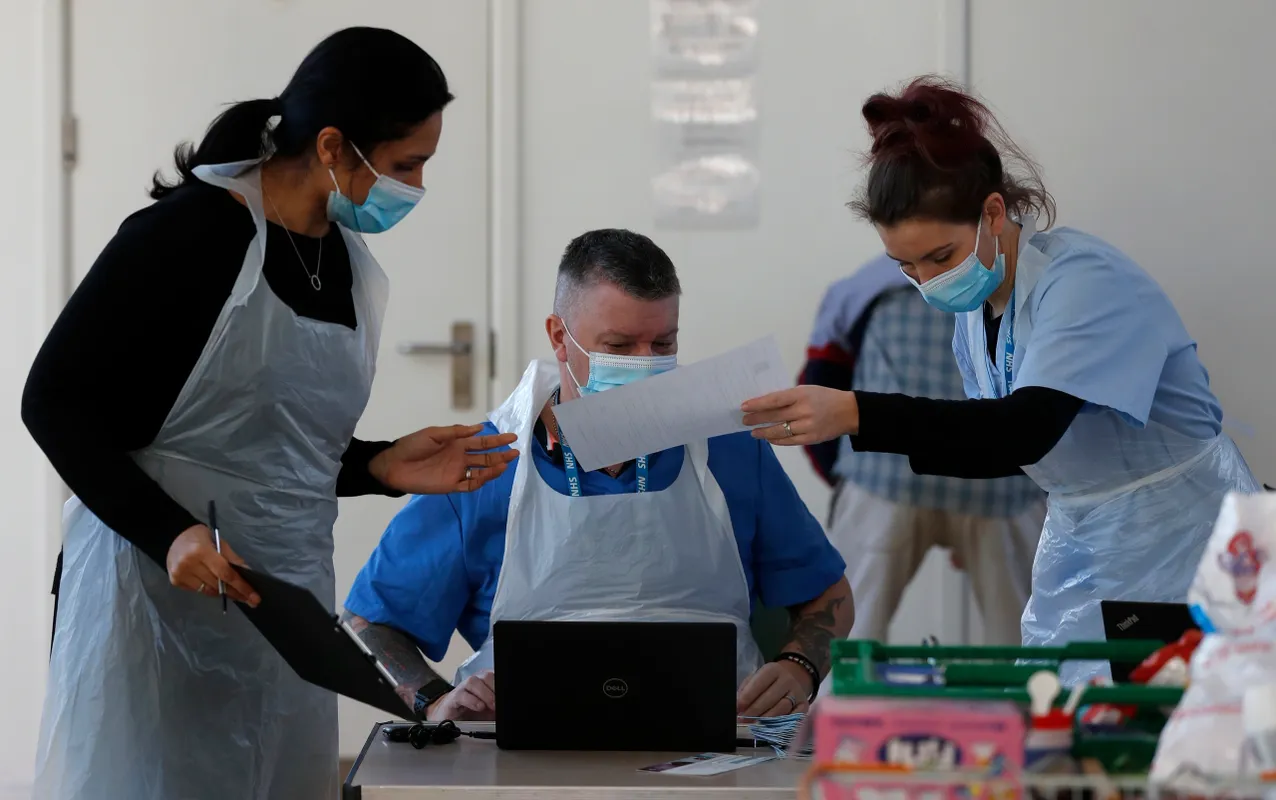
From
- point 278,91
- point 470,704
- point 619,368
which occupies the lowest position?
point 470,704

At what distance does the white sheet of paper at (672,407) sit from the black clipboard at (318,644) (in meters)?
0.50

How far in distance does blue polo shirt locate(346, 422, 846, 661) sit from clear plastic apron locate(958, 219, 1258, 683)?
1.19 feet

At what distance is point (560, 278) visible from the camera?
2.02 metres

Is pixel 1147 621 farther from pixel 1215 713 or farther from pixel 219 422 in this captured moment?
pixel 219 422

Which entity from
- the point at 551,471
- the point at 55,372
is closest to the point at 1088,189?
the point at 551,471

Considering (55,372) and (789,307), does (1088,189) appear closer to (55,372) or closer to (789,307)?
(789,307)

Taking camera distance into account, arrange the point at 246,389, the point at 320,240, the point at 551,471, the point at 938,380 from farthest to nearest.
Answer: the point at 938,380 → the point at 551,471 → the point at 320,240 → the point at 246,389

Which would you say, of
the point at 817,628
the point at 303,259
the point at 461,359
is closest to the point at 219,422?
the point at 303,259

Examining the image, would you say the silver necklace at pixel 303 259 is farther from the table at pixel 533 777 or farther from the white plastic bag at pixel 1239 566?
the white plastic bag at pixel 1239 566

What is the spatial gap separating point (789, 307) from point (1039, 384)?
146cm

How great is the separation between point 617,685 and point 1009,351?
768 mm

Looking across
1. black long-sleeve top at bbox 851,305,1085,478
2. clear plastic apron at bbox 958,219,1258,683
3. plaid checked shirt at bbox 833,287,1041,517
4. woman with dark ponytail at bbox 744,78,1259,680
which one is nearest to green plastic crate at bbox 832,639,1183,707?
black long-sleeve top at bbox 851,305,1085,478

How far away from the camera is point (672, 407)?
1692 mm

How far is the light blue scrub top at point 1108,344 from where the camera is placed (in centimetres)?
162
